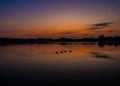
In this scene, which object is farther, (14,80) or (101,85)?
(14,80)

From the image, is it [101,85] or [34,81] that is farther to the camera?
[34,81]

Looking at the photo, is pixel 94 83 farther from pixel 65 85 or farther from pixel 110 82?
pixel 65 85

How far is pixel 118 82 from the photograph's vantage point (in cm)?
1073

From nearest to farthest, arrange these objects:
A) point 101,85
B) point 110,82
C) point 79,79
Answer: point 101,85 < point 110,82 < point 79,79

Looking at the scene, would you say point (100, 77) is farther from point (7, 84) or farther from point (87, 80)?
point (7, 84)

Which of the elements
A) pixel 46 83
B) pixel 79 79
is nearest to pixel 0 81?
pixel 46 83

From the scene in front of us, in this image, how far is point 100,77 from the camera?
39.9 ft

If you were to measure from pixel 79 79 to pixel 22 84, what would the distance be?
3.44 metres

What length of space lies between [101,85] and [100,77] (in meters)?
2.08

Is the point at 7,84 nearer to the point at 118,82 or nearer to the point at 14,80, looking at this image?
the point at 14,80

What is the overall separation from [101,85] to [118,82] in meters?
1.26

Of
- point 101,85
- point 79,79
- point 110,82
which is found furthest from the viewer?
point 79,79

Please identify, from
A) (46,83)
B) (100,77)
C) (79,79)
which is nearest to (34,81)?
(46,83)

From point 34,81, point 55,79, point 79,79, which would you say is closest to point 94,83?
point 79,79
